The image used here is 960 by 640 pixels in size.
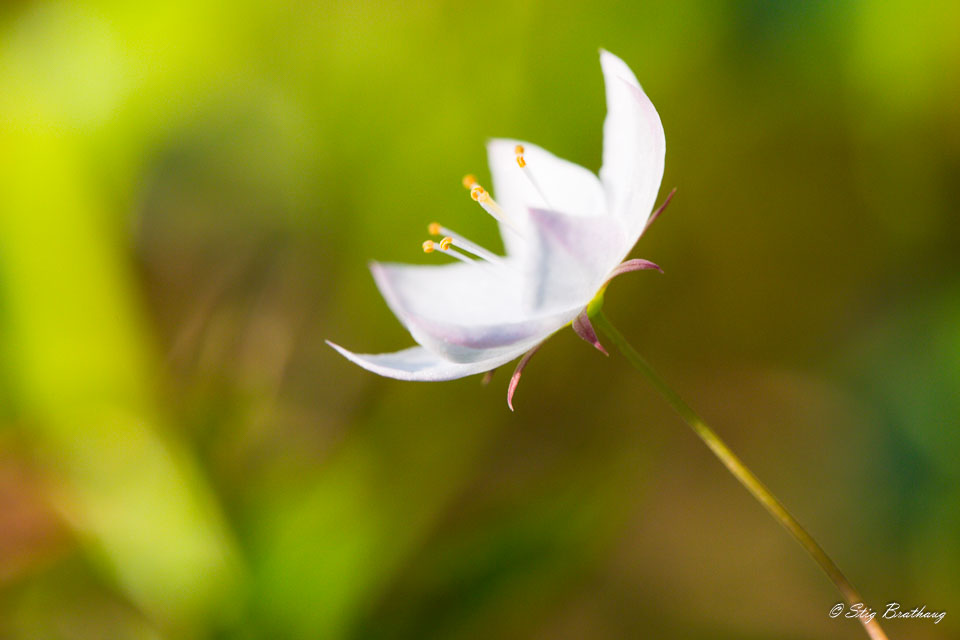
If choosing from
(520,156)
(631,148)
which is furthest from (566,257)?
(520,156)

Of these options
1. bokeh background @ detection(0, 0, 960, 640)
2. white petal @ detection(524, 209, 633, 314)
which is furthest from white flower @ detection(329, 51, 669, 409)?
bokeh background @ detection(0, 0, 960, 640)

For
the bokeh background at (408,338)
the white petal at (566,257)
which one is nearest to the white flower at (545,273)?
the white petal at (566,257)

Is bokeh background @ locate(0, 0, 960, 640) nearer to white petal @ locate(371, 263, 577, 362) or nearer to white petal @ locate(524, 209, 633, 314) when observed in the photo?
white petal @ locate(371, 263, 577, 362)

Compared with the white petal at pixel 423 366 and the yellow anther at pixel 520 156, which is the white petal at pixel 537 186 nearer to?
the yellow anther at pixel 520 156

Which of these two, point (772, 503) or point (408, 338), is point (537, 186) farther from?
point (408, 338)

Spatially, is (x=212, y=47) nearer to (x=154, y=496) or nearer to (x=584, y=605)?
(x=154, y=496)

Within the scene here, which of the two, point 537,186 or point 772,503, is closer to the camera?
point 772,503
